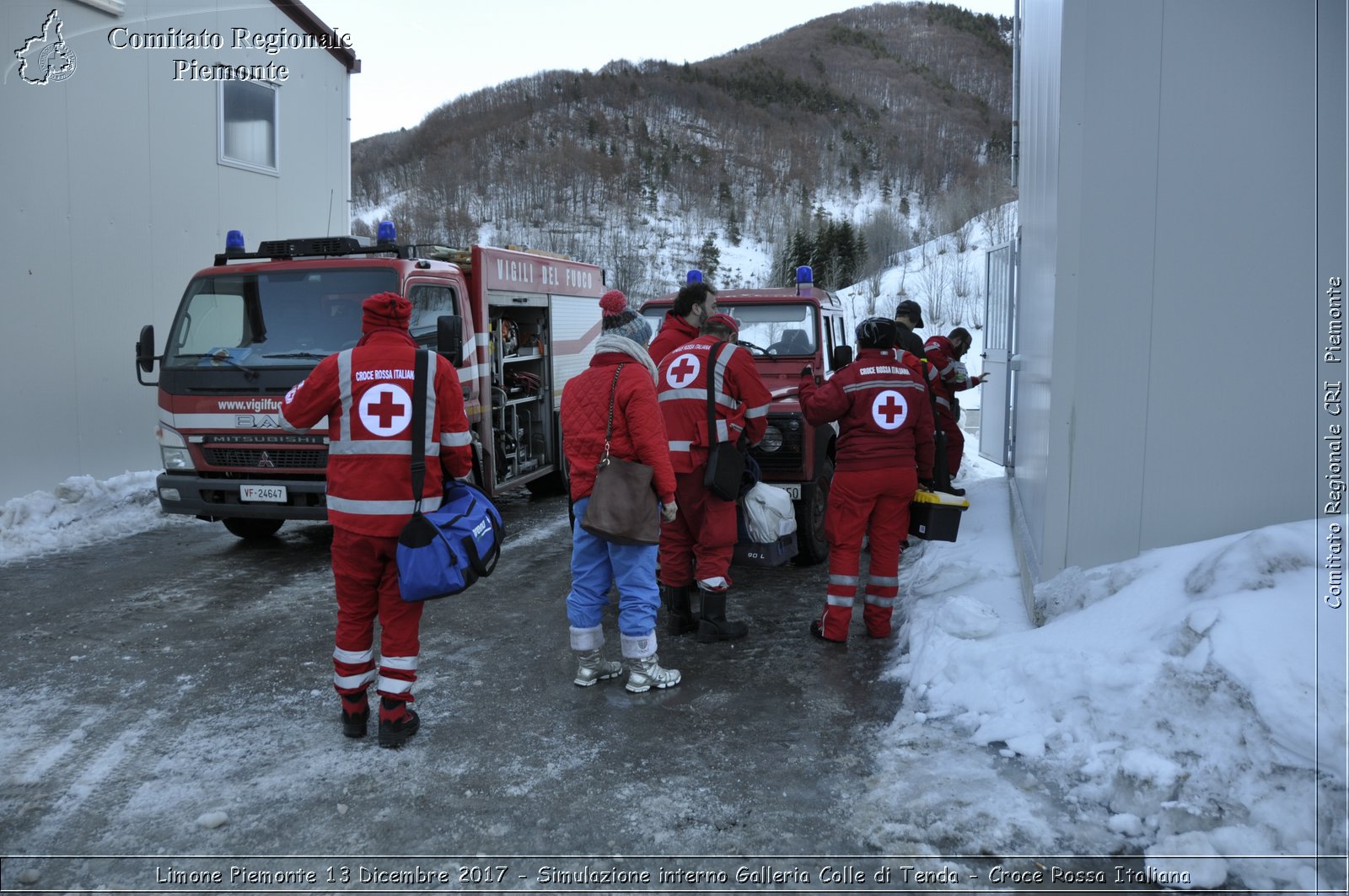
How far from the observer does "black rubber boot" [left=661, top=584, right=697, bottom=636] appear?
5.80 metres

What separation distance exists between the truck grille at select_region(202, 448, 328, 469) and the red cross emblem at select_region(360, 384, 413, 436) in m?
3.47

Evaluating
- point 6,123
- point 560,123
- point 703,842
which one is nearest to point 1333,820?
point 703,842

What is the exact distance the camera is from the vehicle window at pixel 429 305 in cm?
775

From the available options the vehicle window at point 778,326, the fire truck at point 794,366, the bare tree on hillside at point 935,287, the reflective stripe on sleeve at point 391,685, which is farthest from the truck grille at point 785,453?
the bare tree on hillside at point 935,287

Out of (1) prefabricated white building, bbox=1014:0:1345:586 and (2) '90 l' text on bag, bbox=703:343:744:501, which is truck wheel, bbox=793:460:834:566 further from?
(1) prefabricated white building, bbox=1014:0:1345:586

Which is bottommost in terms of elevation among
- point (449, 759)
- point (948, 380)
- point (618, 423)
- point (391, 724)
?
point (449, 759)

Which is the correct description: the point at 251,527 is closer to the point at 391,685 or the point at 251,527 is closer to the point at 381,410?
the point at 391,685

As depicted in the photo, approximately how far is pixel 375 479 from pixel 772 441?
3.78 m

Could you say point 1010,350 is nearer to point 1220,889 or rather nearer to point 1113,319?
point 1113,319

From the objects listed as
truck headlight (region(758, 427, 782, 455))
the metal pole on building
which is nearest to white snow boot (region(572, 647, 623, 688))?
truck headlight (region(758, 427, 782, 455))

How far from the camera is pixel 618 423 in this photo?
4676 millimetres

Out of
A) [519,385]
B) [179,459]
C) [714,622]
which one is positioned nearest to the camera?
[714,622]

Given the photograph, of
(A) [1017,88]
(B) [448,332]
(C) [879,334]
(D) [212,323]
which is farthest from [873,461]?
(A) [1017,88]

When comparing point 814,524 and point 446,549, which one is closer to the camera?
point 446,549
